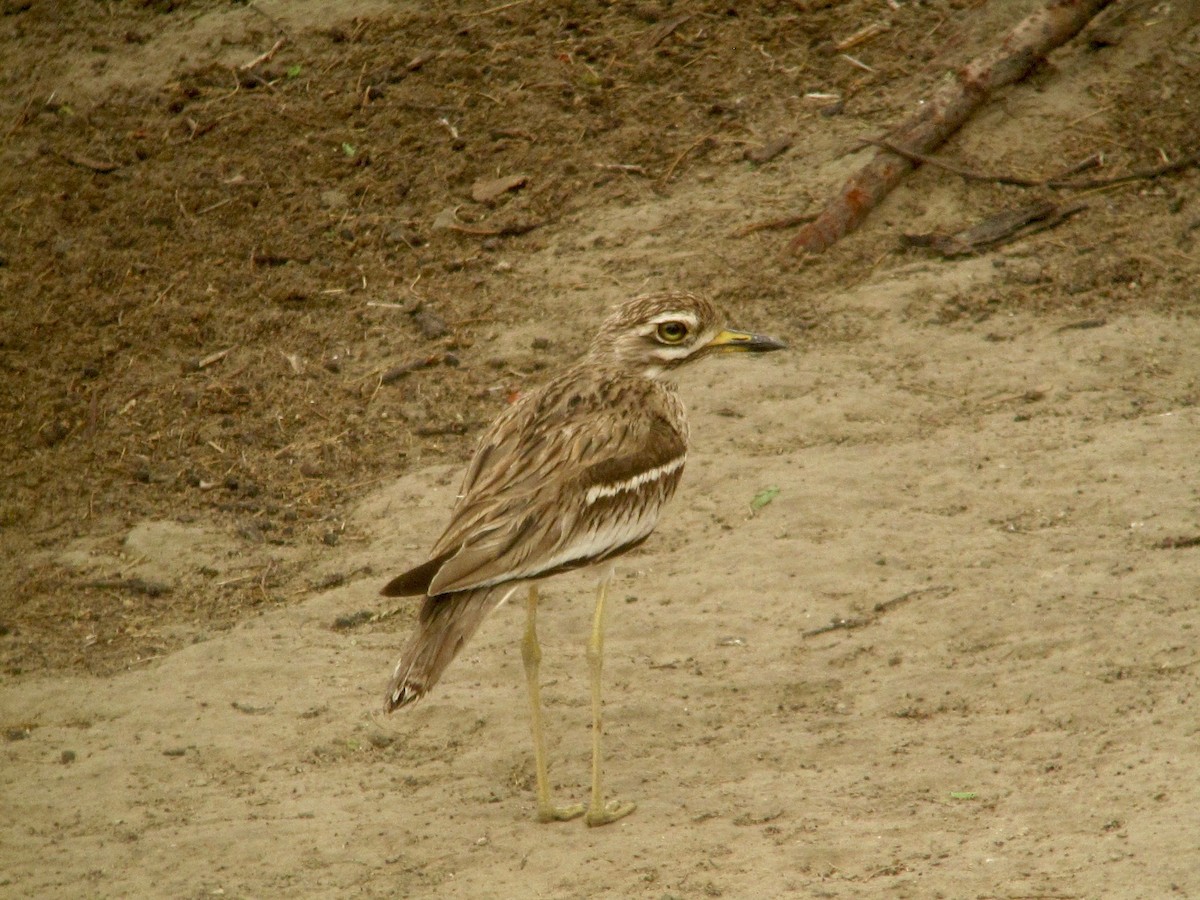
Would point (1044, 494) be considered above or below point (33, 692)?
below

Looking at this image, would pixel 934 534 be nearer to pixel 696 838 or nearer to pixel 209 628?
pixel 696 838

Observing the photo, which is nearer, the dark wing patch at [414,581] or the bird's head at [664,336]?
the dark wing patch at [414,581]

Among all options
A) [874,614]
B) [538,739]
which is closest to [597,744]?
[538,739]

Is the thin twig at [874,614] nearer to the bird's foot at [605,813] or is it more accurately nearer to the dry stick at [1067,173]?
the bird's foot at [605,813]

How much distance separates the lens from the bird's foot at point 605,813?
4691 millimetres

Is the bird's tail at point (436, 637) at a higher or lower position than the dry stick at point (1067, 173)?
higher

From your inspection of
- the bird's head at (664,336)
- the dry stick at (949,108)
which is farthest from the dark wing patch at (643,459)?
the dry stick at (949,108)

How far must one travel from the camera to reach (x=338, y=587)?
239 inches

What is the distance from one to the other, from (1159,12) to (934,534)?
12.1 ft

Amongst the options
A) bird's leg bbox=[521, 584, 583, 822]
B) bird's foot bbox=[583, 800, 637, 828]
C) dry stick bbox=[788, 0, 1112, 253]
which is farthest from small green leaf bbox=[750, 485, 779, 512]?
dry stick bbox=[788, 0, 1112, 253]

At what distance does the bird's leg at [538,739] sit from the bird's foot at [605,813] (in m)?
0.09

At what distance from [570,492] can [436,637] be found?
670mm

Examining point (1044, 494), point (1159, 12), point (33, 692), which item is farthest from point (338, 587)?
point (1159, 12)

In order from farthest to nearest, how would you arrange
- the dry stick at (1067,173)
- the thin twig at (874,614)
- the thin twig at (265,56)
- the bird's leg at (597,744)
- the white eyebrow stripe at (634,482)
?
the thin twig at (265,56) → the dry stick at (1067,173) → the thin twig at (874,614) → the white eyebrow stripe at (634,482) → the bird's leg at (597,744)
